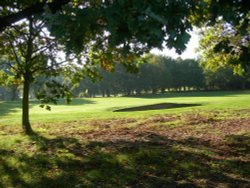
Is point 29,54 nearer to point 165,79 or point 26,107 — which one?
point 26,107

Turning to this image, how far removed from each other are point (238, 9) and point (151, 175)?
171 inches

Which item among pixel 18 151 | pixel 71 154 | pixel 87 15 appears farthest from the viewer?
pixel 18 151

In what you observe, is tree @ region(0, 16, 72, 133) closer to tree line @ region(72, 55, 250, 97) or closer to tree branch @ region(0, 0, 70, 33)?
tree branch @ region(0, 0, 70, 33)

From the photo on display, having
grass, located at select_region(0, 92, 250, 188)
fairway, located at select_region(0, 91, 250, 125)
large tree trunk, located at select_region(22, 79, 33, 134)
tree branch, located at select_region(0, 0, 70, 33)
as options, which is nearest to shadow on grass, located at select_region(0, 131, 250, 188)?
grass, located at select_region(0, 92, 250, 188)

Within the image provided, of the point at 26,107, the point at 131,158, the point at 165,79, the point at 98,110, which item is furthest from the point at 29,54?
the point at 165,79

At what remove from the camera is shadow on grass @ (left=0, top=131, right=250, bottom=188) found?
8453 millimetres

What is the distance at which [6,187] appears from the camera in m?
8.18

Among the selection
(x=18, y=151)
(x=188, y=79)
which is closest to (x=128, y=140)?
(x=18, y=151)

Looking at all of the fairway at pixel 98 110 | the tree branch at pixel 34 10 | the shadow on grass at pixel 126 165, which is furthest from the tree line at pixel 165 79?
the tree branch at pixel 34 10

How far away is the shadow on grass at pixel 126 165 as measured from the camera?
8453mm

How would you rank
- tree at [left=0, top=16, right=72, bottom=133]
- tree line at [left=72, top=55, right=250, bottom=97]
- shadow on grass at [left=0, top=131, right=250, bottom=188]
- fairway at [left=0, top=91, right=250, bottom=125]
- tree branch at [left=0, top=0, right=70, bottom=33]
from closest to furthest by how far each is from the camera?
tree branch at [left=0, top=0, right=70, bottom=33] < shadow on grass at [left=0, top=131, right=250, bottom=188] < tree at [left=0, top=16, right=72, bottom=133] < fairway at [left=0, top=91, right=250, bottom=125] < tree line at [left=72, top=55, right=250, bottom=97]

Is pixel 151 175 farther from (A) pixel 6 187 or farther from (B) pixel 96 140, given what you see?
(B) pixel 96 140

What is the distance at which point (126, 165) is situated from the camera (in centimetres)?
975

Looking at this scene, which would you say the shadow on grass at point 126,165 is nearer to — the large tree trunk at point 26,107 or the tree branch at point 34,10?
the large tree trunk at point 26,107
